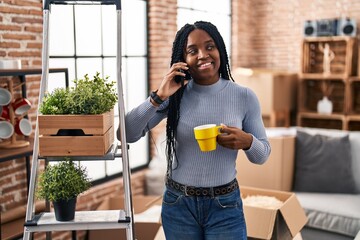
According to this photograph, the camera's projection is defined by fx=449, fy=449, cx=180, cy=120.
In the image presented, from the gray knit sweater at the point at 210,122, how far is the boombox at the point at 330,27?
4.30m

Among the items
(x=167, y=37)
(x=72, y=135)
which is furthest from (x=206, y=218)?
(x=167, y=37)

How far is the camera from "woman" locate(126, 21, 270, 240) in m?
1.69

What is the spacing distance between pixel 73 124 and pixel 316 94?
5.07m

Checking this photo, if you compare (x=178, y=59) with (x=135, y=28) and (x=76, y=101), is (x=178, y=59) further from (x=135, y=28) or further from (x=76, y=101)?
(x=135, y=28)

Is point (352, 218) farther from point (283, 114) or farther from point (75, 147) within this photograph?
point (283, 114)

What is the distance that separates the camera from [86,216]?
1.84 meters

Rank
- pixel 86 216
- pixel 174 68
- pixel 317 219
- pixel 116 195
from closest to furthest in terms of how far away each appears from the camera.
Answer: pixel 174 68 < pixel 86 216 < pixel 317 219 < pixel 116 195

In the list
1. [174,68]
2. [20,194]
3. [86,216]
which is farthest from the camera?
[20,194]

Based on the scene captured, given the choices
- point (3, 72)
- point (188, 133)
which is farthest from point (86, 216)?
point (3, 72)

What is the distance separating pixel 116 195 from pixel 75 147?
231 centimetres

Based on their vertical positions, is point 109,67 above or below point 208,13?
below

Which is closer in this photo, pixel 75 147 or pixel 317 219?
pixel 75 147

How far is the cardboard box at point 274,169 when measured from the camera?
3.62m

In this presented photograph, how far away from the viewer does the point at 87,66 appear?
3850mm
